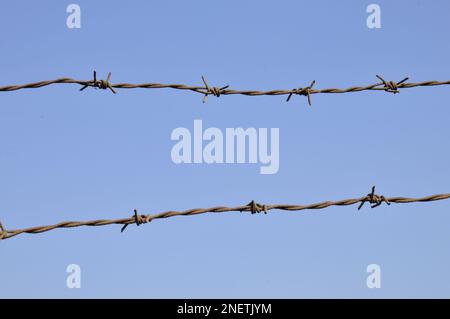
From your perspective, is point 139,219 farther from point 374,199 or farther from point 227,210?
point 374,199

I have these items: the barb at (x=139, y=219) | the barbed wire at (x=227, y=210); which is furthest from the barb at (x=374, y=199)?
the barb at (x=139, y=219)

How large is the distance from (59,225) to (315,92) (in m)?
1.31

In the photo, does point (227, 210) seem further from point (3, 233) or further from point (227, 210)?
point (3, 233)

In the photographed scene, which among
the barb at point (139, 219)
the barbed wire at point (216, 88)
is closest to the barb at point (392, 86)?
the barbed wire at point (216, 88)

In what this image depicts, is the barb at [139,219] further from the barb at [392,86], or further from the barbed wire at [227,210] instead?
the barb at [392,86]

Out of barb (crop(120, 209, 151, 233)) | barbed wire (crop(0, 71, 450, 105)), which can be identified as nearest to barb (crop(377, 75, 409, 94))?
barbed wire (crop(0, 71, 450, 105))

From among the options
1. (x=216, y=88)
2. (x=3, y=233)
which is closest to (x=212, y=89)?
(x=216, y=88)

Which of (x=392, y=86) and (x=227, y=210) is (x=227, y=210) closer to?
(x=227, y=210)

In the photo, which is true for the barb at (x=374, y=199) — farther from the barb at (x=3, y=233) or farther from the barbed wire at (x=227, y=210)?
the barb at (x=3, y=233)

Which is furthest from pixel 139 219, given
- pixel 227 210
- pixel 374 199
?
pixel 374 199

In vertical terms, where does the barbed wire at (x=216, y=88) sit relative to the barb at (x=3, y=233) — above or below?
above

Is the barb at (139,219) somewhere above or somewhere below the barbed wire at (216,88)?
below
